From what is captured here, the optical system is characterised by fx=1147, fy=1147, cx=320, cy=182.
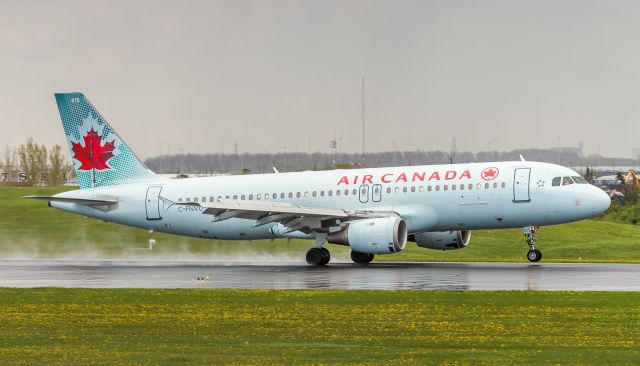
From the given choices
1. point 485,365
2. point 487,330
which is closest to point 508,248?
point 487,330

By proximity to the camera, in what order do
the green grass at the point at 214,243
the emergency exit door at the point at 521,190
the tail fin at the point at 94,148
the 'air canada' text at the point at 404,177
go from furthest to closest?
1. the green grass at the point at 214,243
2. the tail fin at the point at 94,148
3. the 'air canada' text at the point at 404,177
4. the emergency exit door at the point at 521,190

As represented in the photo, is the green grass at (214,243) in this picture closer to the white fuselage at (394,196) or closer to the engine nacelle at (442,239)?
the engine nacelle at (442,239)

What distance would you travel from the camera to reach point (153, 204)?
52.0m

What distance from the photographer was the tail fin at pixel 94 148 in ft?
175

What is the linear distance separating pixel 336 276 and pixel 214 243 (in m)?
25.1

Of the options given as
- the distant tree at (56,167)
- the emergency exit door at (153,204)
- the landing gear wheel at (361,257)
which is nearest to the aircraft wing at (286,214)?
the landing gear wheel at (361,257)

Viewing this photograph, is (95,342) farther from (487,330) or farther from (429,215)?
(429,215)

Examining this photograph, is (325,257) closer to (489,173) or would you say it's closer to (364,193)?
(364,193)

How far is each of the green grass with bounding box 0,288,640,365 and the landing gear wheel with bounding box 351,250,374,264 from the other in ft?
60.5

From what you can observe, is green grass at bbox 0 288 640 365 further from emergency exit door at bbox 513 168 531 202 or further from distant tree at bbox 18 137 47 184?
distant tree at bbox 18 137 47 184

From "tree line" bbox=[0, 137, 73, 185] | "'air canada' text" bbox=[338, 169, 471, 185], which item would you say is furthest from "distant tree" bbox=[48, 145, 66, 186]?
"'air canada' text" bbox=[338, 169, 471, 185]

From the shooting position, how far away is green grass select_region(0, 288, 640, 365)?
1883 centimetres

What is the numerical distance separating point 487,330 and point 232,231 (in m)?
29.6

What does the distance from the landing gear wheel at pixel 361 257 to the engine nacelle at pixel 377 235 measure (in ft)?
12.6
